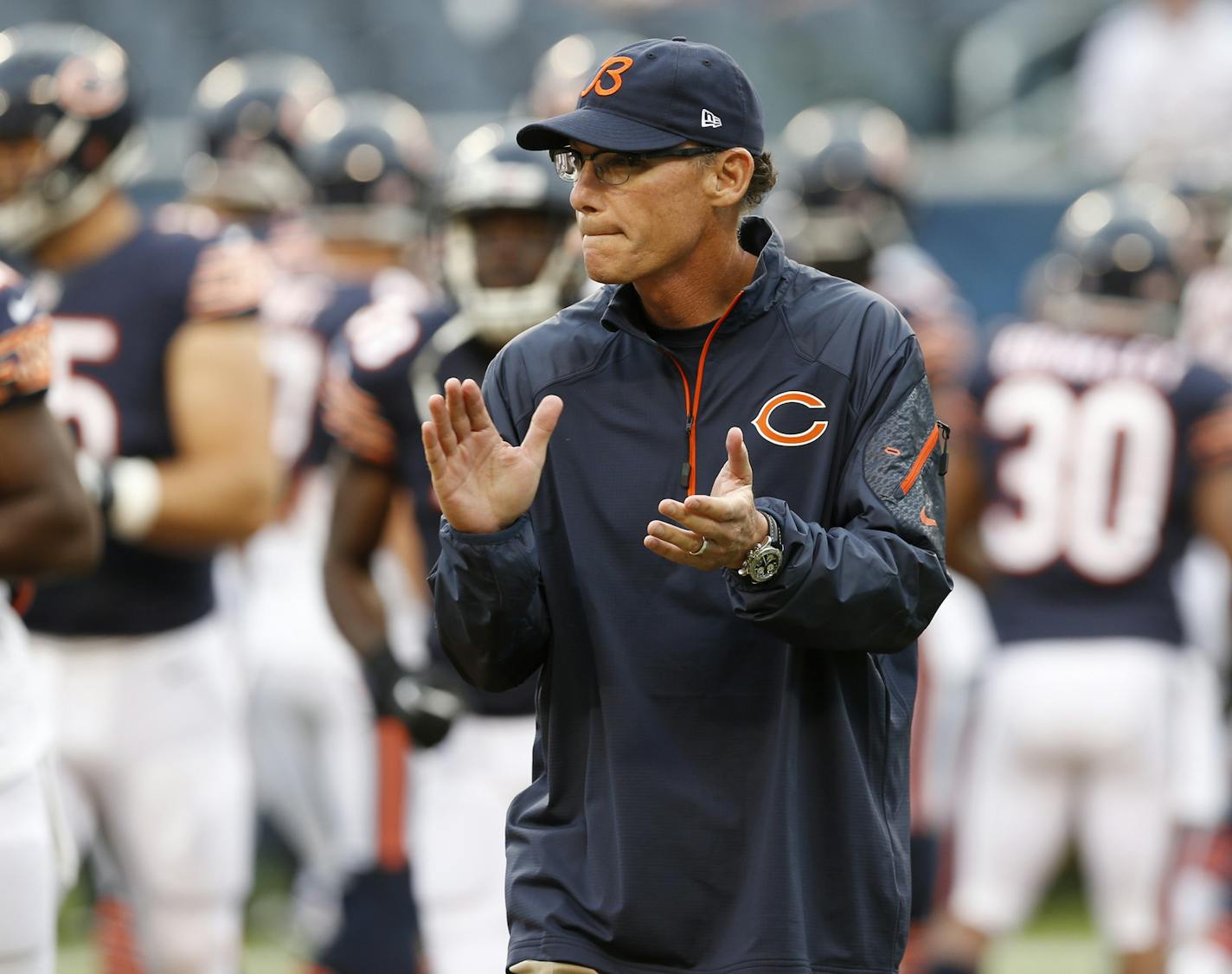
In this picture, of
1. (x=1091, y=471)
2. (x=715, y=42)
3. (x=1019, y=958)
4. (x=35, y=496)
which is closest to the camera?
(x=35, y=496)

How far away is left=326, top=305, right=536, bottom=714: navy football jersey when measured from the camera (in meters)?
5.16

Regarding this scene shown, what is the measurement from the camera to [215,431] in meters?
5.20

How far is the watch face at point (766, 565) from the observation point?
2938 mm

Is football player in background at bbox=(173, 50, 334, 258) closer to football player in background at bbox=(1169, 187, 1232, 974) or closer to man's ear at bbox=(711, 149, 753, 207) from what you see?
football player in background at bbox=(1169, 187, 1232, 974)

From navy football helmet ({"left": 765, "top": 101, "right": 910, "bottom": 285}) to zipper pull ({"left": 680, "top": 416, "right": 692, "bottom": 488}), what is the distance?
4.48 m

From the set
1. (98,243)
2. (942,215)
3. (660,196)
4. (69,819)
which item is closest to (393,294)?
(98,243)

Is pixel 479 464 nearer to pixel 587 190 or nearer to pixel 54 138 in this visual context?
pixel 587 190

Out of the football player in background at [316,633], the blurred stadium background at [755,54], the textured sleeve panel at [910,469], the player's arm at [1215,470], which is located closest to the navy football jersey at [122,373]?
the football player in background at [316,633]

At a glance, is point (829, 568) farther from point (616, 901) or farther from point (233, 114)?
point (233, 114)

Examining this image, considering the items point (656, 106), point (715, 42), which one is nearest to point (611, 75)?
point (656, 106)

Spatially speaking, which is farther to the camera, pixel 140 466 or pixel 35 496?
pixel 140 466

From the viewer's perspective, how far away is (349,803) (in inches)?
275

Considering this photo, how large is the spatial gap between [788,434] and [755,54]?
9.26m

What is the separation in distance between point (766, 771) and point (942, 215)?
734 centimetres
